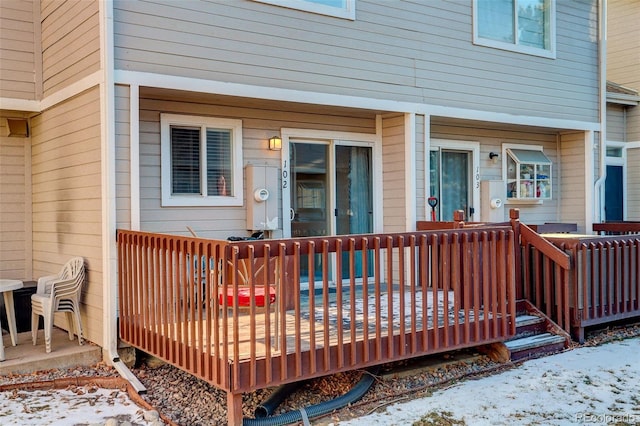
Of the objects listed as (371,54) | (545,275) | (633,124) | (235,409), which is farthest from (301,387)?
(633,124)

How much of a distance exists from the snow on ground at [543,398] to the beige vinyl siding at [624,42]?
7.45 m

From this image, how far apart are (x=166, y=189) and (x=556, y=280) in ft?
12.9

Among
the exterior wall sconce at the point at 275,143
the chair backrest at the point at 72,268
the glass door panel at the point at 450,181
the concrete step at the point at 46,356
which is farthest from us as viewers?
the glass door panel at the point at 450,181

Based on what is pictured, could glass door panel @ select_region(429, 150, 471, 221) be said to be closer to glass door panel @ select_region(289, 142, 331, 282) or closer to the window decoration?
the window decoration

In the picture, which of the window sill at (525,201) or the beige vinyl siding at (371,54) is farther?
the window sill at (525,201)

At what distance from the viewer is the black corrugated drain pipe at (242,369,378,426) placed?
11.6 feet

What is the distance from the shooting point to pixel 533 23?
26.6ft

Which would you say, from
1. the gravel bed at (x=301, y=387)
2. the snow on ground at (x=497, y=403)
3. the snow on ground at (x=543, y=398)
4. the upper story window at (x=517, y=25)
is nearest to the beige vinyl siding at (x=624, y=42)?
the upper story window at (x=517, y=25)

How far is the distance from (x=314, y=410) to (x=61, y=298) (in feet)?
8.41

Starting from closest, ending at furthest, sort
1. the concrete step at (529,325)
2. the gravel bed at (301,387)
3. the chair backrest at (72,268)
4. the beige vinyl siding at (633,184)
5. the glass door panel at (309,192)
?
the gravel bed at (301,387), the chair backrest at (72,268), the concrete step at (529,325), the glass door panel at (309,192), the beige vinyl siding at (633,184)

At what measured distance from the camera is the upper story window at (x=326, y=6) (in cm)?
581

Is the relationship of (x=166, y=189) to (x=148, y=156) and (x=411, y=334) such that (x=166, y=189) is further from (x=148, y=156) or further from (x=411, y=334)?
(x=411, y=334)

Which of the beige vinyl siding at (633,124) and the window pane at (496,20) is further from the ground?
the window pane at (496,20)

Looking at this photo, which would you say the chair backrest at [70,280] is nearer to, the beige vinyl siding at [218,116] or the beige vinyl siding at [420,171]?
the beige vinyl siding at [218,116]
